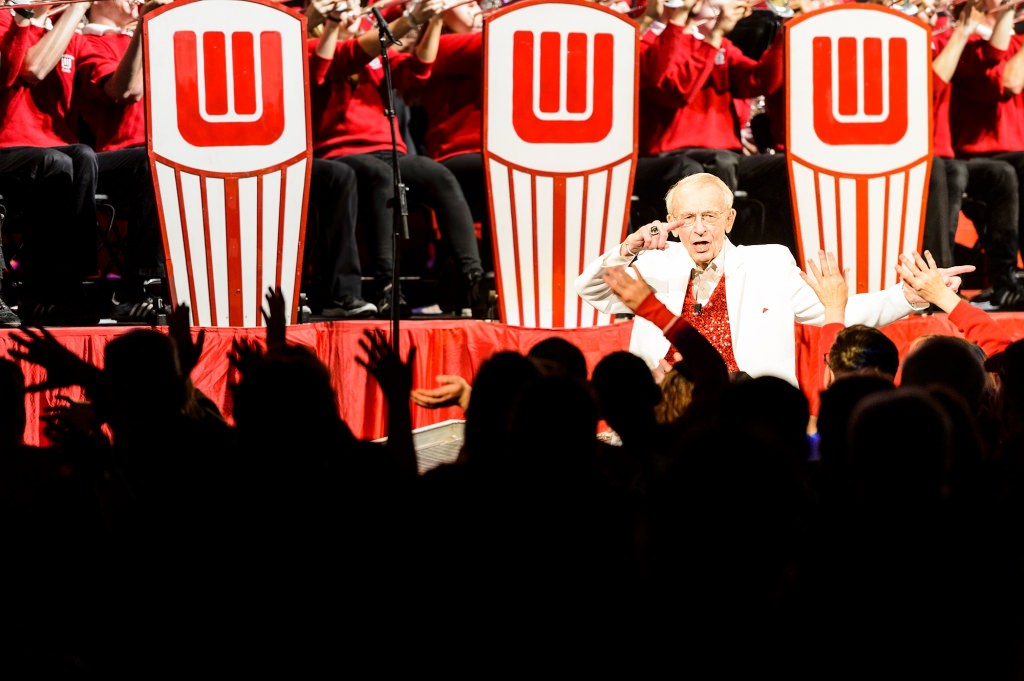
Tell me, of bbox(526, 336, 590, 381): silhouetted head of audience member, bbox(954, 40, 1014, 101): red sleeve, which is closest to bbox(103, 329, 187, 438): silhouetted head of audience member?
bbox(526, 336, 590, 381): silhouetted head of audience member

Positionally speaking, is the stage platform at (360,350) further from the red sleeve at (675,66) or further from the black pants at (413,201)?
the red sleeve at (675,66)

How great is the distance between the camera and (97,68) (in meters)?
5.60

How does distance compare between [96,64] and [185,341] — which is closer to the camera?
[185,341]

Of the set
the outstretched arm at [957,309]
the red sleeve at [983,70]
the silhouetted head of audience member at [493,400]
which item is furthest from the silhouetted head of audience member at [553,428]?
the red sleeve at [983,70]

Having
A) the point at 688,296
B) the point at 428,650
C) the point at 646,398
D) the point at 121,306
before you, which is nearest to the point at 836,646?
the point at 428,650

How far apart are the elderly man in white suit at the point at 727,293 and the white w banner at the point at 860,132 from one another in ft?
4.52

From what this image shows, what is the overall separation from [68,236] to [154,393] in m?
3.24

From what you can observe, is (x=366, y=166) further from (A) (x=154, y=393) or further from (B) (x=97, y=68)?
(A) (x=154, y=393)

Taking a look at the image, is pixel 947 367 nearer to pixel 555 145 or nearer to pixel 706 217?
pixel 706 217

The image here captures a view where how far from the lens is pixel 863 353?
2.84 meters

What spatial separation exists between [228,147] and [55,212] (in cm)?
86

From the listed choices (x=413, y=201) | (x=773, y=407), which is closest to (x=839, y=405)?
(x=773, y=407)

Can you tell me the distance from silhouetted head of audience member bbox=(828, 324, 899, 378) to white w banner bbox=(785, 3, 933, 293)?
2312 mm

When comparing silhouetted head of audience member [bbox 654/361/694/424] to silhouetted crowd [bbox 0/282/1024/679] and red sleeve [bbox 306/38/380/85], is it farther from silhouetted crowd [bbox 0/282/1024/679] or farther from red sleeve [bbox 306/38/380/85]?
red sleeve [bbox 306/38/380/85]
